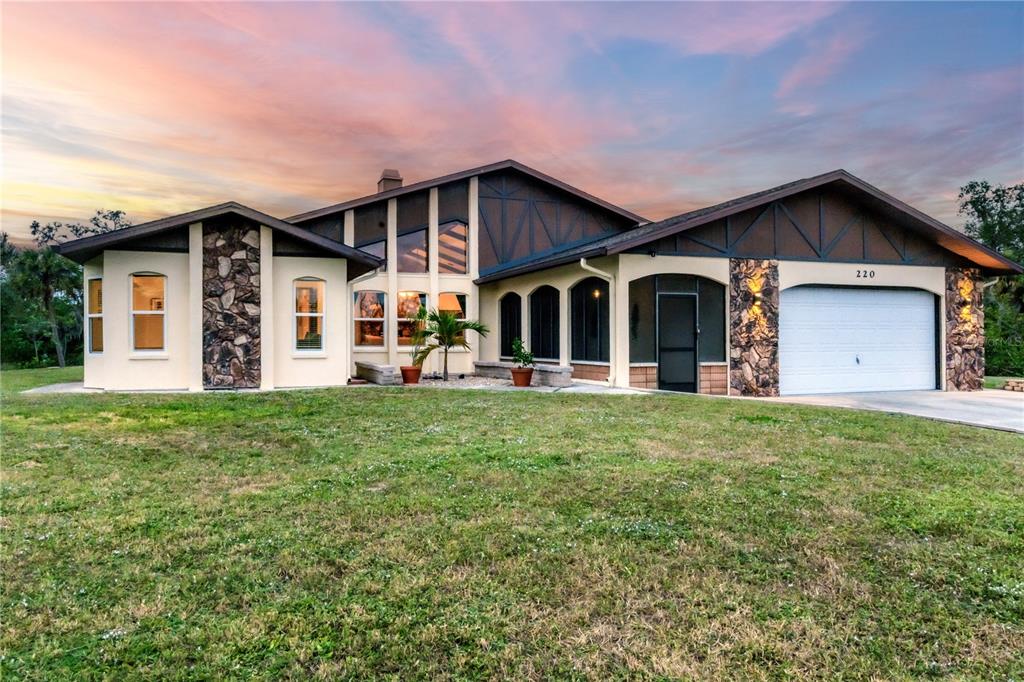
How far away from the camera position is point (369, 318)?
725 inches

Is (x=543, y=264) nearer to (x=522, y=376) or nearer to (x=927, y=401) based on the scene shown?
(x=522, y=376)

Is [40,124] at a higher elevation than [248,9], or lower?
lower

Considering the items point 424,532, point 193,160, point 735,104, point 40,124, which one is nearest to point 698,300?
point 735,104

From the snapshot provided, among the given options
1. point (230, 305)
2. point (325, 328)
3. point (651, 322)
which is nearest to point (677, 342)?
point (651, 322)

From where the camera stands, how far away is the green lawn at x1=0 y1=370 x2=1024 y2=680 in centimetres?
273

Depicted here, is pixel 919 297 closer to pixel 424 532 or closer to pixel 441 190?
pixel 441 190

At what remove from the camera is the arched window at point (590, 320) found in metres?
14.4

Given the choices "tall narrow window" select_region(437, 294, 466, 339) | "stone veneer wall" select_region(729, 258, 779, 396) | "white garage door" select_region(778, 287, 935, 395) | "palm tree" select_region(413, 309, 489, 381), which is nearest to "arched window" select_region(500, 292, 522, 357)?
"tall narrow window" select_region(437, 294, 466, 339)

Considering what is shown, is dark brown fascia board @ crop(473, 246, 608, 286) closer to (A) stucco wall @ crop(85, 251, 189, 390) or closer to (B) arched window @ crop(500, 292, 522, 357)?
(B) arched window @ crop(500, 292, 522, 357)

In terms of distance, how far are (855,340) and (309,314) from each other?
517 inches

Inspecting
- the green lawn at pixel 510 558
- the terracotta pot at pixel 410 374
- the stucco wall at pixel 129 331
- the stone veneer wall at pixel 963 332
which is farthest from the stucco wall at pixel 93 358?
Answer: the stone veneer wall at pixel 963 332

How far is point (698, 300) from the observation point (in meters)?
14.2

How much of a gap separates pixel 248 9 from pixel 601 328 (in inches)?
379

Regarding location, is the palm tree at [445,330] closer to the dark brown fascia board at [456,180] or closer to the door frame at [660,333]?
the dark brown fascia board at [456,180]
